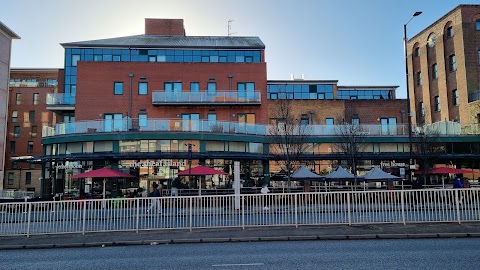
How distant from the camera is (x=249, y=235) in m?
13.5

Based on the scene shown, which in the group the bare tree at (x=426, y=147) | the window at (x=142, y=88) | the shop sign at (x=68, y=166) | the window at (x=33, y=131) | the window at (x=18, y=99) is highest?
the window at (x=18, y=99)

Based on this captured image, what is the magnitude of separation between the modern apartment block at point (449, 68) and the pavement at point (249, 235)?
30.3m

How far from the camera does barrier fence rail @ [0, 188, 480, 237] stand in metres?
14.2

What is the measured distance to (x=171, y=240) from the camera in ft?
42.6

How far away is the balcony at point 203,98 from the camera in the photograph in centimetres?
3688

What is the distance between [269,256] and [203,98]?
27773mm

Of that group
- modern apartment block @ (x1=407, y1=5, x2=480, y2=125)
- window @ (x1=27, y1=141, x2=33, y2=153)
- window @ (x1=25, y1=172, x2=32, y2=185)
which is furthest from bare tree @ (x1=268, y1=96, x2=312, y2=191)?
window @ (x1=27, y1=141, x2=33, y2=153)

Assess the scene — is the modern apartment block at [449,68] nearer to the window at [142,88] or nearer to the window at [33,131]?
the window at [142,88]

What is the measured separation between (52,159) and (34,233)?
18.0 m

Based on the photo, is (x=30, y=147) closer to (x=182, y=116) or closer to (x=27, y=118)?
(x=27, y=118)

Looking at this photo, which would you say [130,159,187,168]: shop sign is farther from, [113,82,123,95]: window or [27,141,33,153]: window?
[27,141,33,153]: window

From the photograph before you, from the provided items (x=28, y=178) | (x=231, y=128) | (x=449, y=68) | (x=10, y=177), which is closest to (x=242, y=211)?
A: (x=231, y=128)

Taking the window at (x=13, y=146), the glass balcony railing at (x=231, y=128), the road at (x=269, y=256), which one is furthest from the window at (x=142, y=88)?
the window at (x=13, y=146)

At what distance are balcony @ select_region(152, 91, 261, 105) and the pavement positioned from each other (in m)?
23.2
